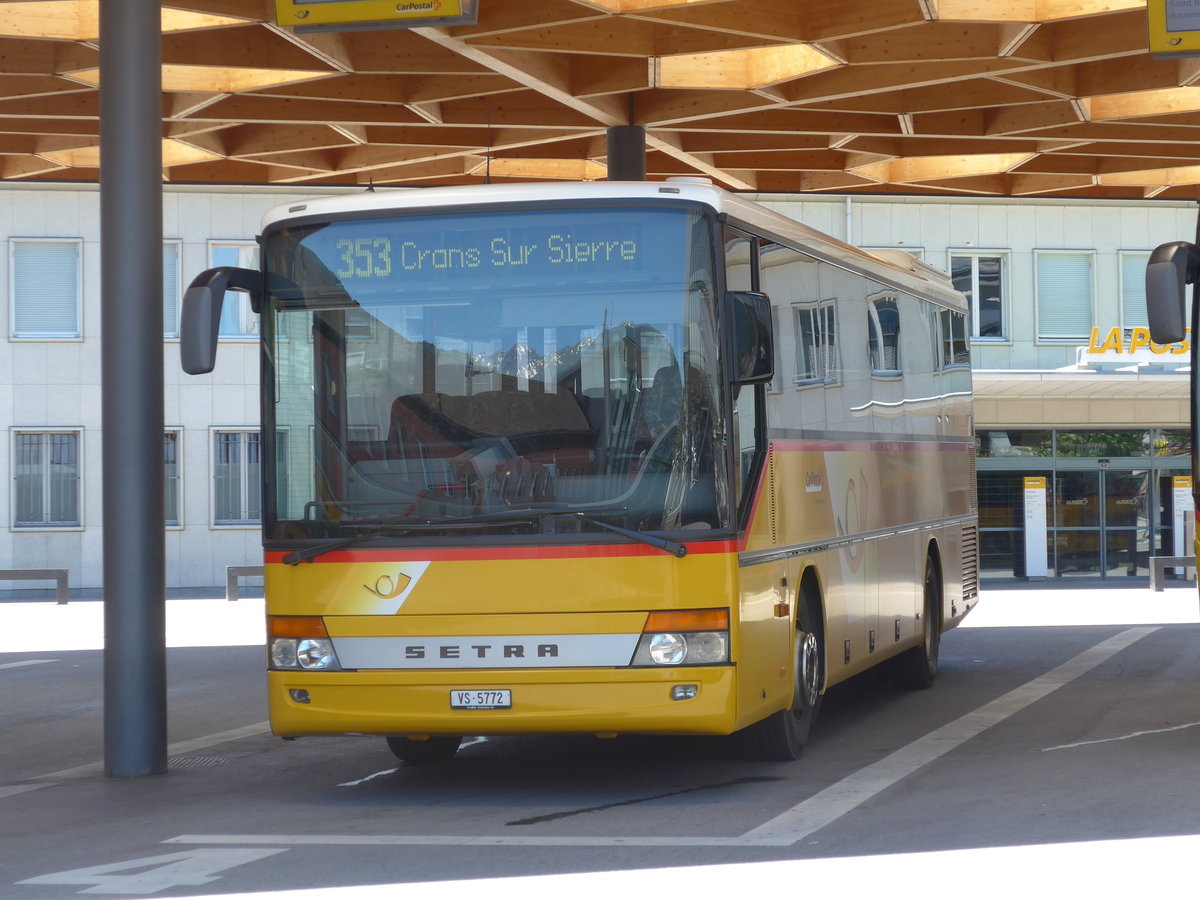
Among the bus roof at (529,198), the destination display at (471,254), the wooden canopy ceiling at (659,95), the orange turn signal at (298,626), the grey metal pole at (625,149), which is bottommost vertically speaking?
the orange turn signal at (298,626)

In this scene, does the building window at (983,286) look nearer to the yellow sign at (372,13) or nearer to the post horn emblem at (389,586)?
the yellow sign at (372,13)

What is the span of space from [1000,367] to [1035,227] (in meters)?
2.82

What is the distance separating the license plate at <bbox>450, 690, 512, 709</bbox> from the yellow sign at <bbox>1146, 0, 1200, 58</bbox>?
20.6ft

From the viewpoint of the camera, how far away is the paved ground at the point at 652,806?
7383mm

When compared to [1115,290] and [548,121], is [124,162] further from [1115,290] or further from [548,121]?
[1115,290]

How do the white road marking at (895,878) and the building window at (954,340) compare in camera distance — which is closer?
the white road marking at (895,878)

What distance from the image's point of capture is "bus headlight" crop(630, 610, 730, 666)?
29.6 ft

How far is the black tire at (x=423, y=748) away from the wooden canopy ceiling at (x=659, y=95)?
6067 mm

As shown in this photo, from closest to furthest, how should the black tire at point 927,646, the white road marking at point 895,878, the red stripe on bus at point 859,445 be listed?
the white road marking at point 895,878 → the red stripe on bus at point 859,445 → the black tire at point 927,646

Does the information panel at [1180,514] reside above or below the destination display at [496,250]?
below

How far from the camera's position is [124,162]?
11.2 meters

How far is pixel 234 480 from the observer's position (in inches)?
1388

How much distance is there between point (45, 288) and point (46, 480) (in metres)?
3.66

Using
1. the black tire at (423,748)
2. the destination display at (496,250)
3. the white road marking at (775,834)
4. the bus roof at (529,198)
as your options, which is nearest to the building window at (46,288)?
the black tire at (423,748)
